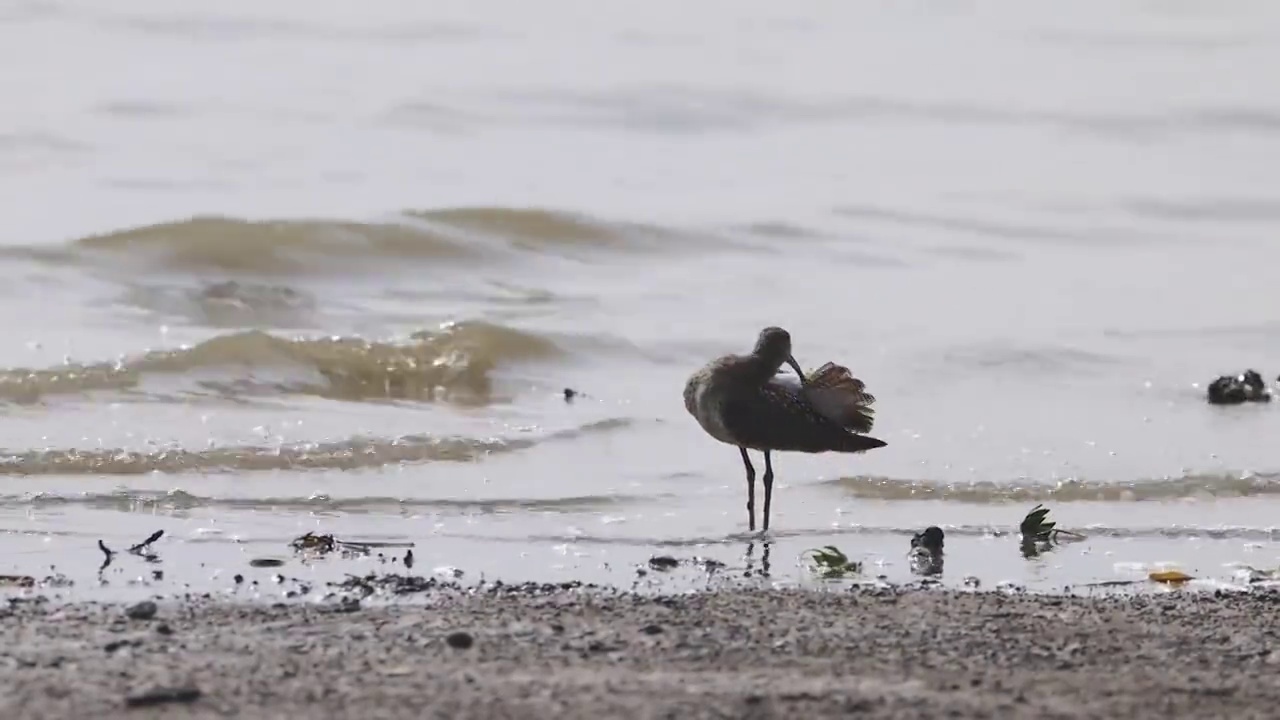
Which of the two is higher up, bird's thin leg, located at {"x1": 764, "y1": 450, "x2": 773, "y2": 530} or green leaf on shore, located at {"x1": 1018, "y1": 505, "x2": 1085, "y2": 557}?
bird's thin leg, located at {"x1": 764, "y1": 450, "x2": 773, "y2": 530}

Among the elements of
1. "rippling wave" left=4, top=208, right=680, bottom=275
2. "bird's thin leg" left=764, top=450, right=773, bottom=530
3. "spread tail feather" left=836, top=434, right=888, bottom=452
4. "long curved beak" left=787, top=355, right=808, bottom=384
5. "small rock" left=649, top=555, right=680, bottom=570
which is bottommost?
"small rock" left=649, top=555, right=680, bottom=570

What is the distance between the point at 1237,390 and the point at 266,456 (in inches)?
188

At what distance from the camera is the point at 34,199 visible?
50.8 ft

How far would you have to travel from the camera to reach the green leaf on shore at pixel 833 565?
6637 millimetres

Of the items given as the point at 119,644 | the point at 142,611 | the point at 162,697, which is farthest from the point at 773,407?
the point at 162,697

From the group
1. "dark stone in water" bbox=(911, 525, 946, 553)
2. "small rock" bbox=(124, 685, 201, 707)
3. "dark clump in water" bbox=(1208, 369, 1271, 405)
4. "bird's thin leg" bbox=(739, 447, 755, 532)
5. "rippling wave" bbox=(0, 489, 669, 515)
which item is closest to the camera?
"small rock" bbox=(124, 685, 201, 707)

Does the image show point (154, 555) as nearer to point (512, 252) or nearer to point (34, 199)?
point (512, 252)

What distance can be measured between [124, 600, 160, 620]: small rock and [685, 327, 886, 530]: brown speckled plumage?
8.25 feet

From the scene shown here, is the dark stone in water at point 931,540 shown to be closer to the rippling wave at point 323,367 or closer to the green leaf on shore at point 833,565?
the green leaf on shore at point 833,565

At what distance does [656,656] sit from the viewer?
510 centimetres

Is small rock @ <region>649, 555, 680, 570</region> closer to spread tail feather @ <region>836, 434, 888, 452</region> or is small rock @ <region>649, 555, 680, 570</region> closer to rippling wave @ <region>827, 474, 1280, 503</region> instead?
spread tail feather @ <region>836, 434, 888, 452</region>

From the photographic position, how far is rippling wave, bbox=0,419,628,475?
8266 mm

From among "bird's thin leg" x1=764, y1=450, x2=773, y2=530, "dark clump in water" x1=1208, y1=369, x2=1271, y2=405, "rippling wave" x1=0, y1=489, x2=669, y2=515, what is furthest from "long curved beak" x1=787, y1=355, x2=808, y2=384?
"dark clump in water" x1=1208, y1=369, x2=1271, y2=405

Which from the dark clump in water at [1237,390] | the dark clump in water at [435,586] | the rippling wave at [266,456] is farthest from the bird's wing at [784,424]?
the dark clump in water at [1237,390]
